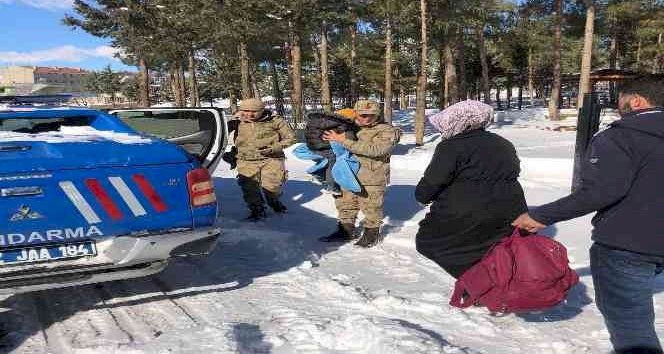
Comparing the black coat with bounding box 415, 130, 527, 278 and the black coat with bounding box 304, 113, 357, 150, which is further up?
the black coat with bounding box 304, 113, 357, 150

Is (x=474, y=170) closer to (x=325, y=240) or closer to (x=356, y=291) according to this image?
(x=356, y=291)

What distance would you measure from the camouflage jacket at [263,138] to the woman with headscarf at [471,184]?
322cm

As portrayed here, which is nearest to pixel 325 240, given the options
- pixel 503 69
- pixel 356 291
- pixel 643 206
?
pixel 356 291

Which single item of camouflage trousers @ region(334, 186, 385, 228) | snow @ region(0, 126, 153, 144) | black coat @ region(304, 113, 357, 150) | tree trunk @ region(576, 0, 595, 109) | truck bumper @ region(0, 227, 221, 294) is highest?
tree trunk @ region(576, 0, 595, 109)

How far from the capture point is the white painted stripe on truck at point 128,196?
3227 mm

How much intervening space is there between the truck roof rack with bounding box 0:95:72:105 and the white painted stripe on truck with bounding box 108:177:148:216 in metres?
2.26

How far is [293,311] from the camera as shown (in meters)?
3.60

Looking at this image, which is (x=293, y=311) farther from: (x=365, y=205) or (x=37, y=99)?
(x=37, y=99)

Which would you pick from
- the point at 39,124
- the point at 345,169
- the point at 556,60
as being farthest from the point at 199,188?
the point at 556,60

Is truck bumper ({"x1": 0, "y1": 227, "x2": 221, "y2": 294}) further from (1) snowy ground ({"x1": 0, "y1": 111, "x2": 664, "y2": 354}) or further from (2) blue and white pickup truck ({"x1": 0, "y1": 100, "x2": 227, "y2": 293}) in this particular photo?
(1) snowy ground ({"x1": 0, "y1": 111, "x2": 664, "y2": 354})

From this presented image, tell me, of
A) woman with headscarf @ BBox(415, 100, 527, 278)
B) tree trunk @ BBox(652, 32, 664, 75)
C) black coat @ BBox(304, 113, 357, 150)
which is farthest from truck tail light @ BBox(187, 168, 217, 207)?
tree trunk @ BBox(652, 32, 664, 75)

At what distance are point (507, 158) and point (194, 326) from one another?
82.9 inches

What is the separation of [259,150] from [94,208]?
10.5 ft

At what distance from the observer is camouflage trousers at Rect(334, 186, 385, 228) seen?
17.5 ft
